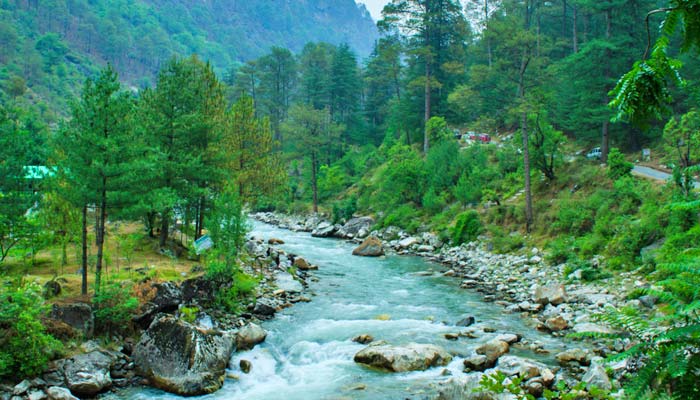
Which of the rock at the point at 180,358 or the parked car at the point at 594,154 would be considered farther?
the parked car at the point at 594,154

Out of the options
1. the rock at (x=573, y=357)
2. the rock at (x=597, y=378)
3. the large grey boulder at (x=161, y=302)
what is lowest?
the rock at (x=573, y=357)

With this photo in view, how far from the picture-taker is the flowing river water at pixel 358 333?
9.42 m

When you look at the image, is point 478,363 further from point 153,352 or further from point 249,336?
point 153,352

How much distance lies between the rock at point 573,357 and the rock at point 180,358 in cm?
709

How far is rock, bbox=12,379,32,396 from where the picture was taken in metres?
8.42

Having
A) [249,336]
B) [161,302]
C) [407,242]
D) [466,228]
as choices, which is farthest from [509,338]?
[407,242]

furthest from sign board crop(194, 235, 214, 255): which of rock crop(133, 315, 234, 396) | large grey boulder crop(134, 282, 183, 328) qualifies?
rock crop(133, 315, 234, 396)

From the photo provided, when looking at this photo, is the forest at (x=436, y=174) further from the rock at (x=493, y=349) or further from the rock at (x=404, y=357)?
the rock at (x=404, y=357)

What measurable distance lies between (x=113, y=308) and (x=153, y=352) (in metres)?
1.73

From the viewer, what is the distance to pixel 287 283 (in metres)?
17.6

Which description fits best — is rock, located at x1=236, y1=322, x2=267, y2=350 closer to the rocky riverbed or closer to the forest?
the rocky riverbed

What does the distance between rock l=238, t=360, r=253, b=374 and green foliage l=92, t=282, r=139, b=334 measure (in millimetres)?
2959

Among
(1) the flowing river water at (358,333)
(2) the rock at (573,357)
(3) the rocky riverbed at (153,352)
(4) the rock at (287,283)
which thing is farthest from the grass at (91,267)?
(2) the rock at (573,357)

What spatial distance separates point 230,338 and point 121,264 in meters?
5.98
